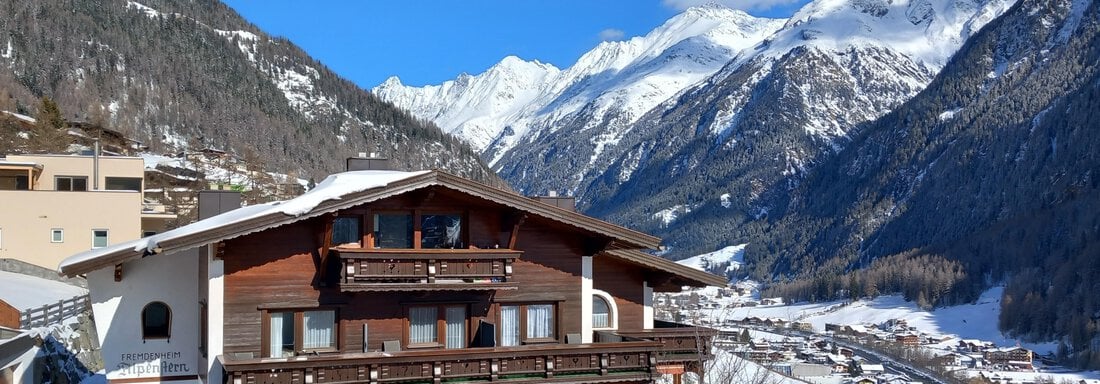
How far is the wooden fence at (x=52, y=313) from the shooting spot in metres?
32.9

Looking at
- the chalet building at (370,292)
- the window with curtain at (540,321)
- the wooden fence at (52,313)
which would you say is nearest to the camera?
the chalet building at (370,292)

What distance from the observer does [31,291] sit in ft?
140

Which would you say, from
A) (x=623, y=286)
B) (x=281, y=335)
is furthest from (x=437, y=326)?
(x=623, y=286)

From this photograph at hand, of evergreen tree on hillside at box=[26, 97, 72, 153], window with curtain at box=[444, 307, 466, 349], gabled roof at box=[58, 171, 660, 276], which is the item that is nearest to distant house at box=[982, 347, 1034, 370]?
evergreen tree on hillside at box=[26, 97, 72, 153]

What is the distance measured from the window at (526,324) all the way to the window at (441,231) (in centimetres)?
189

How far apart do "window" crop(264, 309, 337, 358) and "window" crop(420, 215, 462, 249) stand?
8.20ft

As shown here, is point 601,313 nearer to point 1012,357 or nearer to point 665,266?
point 665,266

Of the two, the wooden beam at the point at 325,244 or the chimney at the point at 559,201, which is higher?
the chimney at the point at 559,201

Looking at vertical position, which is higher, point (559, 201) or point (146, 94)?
point (146, 94)

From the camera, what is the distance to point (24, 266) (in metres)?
47.2

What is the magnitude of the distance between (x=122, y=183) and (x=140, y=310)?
141ft

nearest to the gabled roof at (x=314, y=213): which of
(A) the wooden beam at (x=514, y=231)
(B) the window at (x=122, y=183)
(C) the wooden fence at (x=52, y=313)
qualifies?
(A) the wooden beam at (x=514, y=231)

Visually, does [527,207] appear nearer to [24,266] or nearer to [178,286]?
[178,286]

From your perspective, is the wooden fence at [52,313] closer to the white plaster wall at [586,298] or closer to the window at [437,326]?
the window at [437,326]
